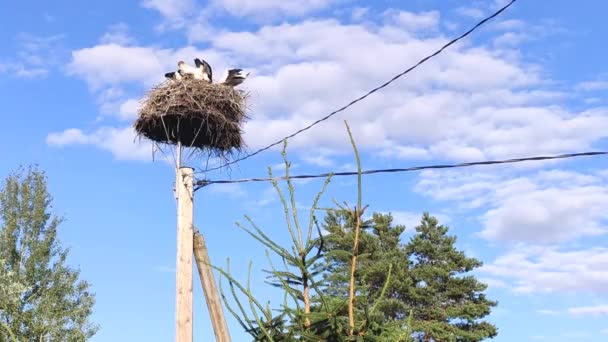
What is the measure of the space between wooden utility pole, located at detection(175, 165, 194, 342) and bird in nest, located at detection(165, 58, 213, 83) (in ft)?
4.43

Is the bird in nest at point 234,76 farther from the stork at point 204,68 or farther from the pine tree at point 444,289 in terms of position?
the pine tree at point 444,289

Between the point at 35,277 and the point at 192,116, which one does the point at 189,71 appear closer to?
the point at 192,116

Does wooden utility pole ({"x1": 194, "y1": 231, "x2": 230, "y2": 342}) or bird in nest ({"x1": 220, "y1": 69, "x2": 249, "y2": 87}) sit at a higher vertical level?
bird in nest ({"x1": 220, "y1": 69, "x2": 249, "y2": 87})

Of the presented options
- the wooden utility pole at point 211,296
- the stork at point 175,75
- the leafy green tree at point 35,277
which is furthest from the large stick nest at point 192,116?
the leafy green tree at point 35,277

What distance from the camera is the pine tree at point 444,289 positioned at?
24.2m

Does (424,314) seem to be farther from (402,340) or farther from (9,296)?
(402,340)

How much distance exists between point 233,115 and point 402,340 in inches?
237

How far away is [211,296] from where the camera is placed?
663 cm

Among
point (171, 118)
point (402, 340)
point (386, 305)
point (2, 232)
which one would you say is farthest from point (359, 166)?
point (386, 305)

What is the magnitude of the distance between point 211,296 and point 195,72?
2667mm

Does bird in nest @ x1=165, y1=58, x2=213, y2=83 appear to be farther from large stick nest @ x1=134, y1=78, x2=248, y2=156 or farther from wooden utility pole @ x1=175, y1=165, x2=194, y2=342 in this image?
wooden utility pole @ x1=175, y1=165, x2=194, y2=342

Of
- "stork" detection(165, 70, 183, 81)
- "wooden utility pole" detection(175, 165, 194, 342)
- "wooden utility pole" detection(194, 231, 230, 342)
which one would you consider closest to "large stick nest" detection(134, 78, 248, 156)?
"stork" detection(165, 70, 183, 81)

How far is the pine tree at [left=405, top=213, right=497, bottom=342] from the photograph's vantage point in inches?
954

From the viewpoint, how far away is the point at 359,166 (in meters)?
2.15
